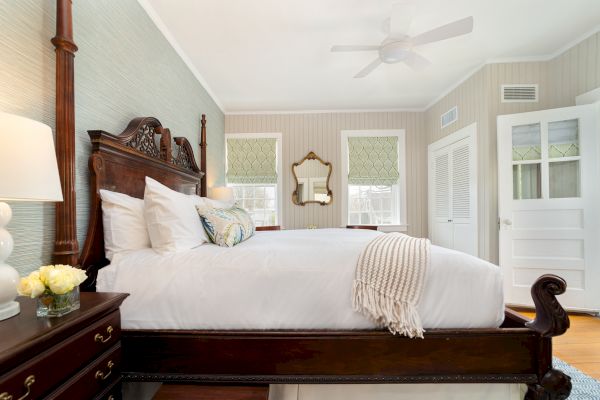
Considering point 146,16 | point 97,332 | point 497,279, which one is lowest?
point 97,332

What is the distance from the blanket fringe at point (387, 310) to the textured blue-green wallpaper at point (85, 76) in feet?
4.78

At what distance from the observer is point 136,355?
4.24ft

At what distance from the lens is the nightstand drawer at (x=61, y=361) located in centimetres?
70

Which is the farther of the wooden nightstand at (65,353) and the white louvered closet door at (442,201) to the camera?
the white louvered closet door at (442,201)

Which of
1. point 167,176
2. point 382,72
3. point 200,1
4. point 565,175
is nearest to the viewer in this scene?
point 200,1

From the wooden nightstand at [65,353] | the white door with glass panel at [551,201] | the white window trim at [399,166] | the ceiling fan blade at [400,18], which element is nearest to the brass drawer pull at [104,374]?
the wooden nightstand at [65,353]

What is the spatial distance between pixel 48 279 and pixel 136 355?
0.62 meters

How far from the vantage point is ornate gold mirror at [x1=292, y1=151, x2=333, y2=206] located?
15.1 ft

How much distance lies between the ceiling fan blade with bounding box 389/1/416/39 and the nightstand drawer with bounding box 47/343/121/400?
8.94 feet

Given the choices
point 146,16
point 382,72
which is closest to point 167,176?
point 146,16

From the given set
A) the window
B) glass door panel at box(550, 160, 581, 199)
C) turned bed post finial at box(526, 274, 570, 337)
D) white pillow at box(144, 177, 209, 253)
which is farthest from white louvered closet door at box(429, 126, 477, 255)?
white pillow at box(144, 177, 209, 253)

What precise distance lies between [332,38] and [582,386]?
3.19 meters

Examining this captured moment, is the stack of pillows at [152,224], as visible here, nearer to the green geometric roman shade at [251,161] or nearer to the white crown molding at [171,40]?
the white crown molding at [171,40]

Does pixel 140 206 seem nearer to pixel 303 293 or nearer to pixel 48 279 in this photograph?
pixel 48 279
